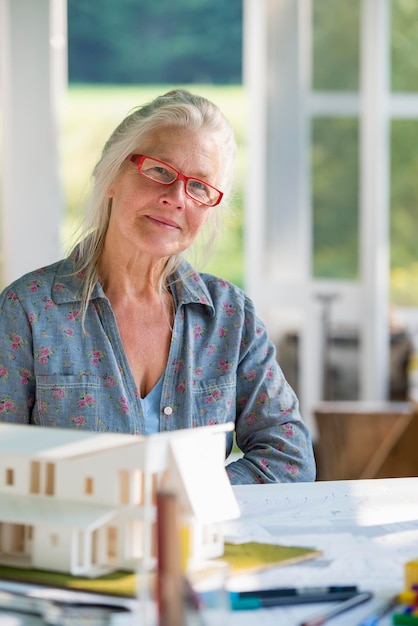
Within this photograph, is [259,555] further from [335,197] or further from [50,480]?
[335,197]

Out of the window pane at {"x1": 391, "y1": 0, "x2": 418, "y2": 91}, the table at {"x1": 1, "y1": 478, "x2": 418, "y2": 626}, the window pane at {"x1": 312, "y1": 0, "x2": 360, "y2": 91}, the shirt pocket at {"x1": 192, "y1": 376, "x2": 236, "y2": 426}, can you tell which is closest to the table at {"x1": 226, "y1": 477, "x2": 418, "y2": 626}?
the table at {"x1": 1, "y1": 478, "x2": 418, "y2": 626}

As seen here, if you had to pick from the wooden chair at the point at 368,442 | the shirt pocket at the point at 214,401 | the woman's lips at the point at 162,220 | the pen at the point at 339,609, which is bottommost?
the wooden chair at the point at 368,442

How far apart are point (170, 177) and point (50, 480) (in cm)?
85

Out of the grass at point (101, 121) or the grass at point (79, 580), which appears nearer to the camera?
the grass at point (79, 580)

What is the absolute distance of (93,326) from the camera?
6.68 ft

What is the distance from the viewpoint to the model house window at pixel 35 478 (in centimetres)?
135

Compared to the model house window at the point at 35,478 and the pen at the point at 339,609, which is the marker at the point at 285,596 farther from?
the model house window at the point at 35,478

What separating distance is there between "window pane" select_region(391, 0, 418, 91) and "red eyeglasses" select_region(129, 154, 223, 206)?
315cm

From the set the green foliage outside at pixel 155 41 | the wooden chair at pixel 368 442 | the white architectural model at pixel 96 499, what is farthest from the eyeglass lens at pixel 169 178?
the green foliage outside at pixel 155 41

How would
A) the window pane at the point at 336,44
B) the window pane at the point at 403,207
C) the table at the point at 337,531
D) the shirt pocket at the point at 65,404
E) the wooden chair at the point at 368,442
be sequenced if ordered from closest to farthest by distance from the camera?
the table at the point at 337,531 < the shirt pocket at the point at 65,404 < the wooden chair at the point at 368,442 < the window pane at the point at 336,44 < the window pane at the point at 403,207

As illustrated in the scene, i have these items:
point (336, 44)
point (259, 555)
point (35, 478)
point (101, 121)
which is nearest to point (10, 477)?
point (35, 478)

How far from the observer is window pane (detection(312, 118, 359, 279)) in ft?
16.1

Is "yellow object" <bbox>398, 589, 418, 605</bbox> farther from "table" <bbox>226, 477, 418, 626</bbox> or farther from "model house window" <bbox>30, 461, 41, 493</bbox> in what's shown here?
"model house window" <bbox>30, 461, 41, 493</bbox>

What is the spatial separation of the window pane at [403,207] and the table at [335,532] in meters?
3.39
